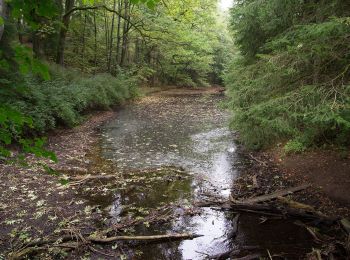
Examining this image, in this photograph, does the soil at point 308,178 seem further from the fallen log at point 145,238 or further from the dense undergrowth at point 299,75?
the fallen log at point 145,238

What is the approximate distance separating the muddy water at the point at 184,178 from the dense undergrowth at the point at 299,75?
199 centimetres

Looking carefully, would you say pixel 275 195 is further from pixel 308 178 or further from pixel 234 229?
pixel 234 229

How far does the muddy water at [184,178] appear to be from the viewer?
578cm

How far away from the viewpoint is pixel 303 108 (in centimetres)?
645

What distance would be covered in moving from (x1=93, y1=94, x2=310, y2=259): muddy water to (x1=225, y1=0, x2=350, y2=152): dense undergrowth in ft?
6.52

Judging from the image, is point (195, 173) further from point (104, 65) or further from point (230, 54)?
point (230, 54)

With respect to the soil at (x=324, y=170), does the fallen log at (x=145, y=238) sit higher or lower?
lower

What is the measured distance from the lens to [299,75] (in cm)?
780

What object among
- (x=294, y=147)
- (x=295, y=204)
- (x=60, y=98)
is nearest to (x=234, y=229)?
(x=295, y=204)

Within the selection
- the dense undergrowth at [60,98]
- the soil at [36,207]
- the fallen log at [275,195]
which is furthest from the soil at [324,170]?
the dense undergrowth at [60,98]

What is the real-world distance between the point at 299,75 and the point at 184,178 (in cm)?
397

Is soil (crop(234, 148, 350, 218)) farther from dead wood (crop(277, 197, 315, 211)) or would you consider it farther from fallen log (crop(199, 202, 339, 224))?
fallen log (crop(199, 202, 339, 224))

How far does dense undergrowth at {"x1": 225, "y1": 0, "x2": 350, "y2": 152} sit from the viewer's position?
6.21 meters

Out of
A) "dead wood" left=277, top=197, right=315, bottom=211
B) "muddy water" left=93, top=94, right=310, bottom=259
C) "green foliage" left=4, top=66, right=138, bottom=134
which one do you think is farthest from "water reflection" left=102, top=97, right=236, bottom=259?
"green foliage" left=4, top=66, right=138, bottom=134
